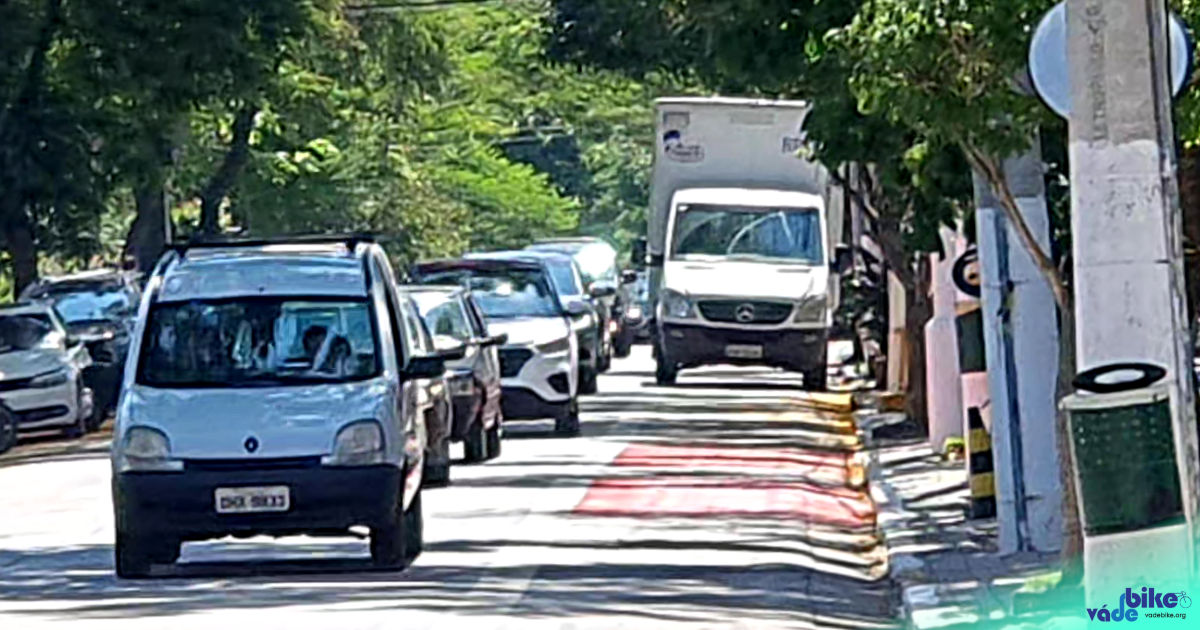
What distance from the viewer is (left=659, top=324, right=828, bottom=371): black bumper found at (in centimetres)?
3794

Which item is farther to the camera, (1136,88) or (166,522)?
(166,522)

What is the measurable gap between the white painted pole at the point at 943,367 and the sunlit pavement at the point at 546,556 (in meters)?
1.07

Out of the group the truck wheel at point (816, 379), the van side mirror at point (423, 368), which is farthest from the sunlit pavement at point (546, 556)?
the truck wheel at point (816, 379)

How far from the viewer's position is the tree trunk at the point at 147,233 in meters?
48.3

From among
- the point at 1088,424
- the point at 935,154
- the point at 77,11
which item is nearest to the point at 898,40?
the point at 935,154

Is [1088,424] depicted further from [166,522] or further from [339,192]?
[339,192]

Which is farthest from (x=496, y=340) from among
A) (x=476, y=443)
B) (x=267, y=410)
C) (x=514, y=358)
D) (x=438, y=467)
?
(x=267, y=410)

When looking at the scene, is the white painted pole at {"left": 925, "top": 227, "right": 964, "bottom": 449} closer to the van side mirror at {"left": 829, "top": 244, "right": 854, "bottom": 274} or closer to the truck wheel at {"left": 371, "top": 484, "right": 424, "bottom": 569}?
the truck wheel at {"left": 371, "top": 484, "right": 424, "bottom": 569}

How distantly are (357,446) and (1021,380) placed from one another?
419cm

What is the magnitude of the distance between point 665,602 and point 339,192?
149ft

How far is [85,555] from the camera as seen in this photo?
18.6m

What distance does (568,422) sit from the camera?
29.3 m

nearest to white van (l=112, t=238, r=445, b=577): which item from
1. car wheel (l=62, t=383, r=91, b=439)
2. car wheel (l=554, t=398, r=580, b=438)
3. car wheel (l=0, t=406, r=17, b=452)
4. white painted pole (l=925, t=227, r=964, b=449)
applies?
white painted pole (l=925, t=227, r=964, b=449)

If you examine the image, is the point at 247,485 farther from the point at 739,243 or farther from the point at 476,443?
the point at 739,243
